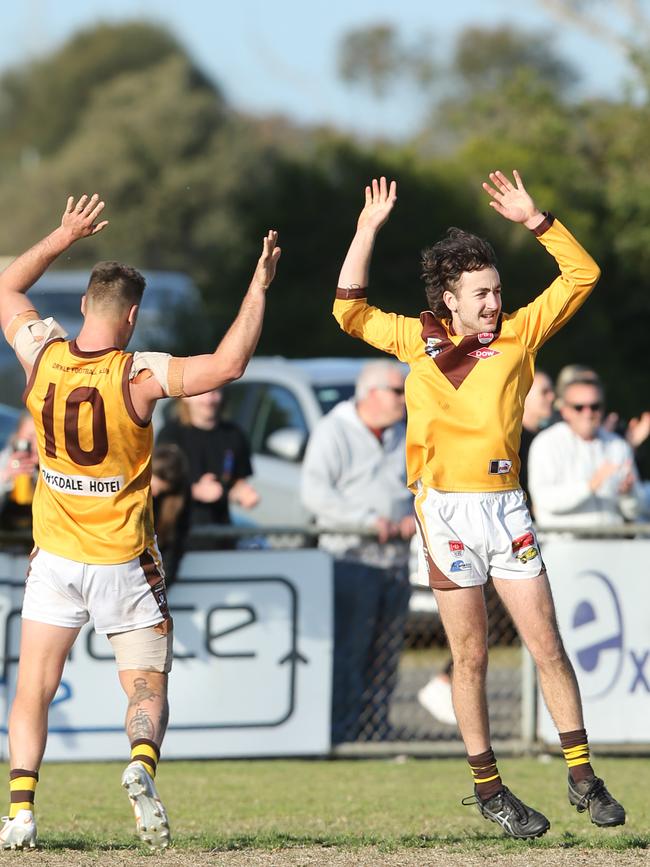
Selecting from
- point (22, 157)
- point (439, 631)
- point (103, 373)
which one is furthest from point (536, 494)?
point (22, 157)

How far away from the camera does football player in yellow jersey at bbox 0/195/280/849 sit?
6176 mm

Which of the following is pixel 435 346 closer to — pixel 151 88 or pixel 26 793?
pixel 26 793

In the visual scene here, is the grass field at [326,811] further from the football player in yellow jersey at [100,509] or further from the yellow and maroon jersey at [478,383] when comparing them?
the yellow and maroon jersey at [478,383]

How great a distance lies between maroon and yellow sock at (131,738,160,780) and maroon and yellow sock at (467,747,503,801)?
1.25m

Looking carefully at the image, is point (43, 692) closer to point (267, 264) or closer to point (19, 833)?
point (19, 833)

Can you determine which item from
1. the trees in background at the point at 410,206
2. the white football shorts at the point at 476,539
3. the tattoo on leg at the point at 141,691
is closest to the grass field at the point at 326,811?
the tattoo on leg at the point at 141,691

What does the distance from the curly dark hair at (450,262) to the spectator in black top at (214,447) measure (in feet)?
14.2

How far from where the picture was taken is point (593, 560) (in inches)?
403

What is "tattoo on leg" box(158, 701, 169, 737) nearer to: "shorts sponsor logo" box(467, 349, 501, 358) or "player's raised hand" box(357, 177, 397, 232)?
"shorts sponsor logo" box(467, 349, 501, 358)

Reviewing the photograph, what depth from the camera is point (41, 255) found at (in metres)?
6.59

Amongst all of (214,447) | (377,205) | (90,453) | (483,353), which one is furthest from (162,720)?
(214,447)

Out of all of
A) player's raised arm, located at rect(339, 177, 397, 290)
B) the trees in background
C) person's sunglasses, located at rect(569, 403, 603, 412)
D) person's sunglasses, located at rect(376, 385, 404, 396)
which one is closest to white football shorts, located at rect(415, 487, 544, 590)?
player's raised arm, located at rect(339, 177, 397, 290)

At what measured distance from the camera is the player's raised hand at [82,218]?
21.6 feet

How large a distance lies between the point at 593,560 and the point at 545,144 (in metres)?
29.8
